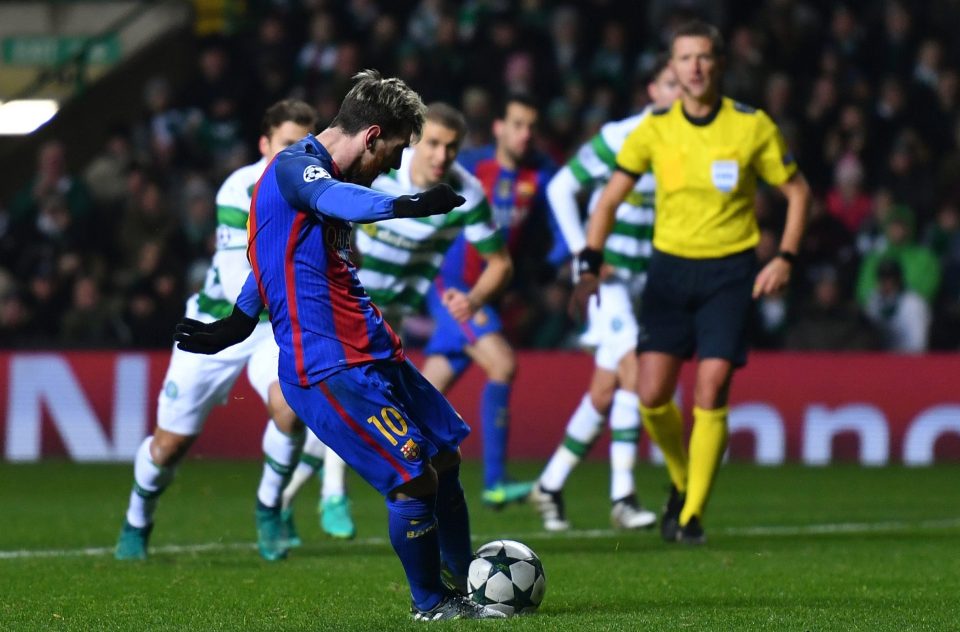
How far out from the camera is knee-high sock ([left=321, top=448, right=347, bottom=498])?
8586mm

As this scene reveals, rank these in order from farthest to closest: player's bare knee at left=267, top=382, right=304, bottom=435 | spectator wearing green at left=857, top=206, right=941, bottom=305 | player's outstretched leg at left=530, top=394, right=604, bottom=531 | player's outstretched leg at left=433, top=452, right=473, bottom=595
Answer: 1. spectator wearing green at left=857, top=206, right=941, bottom=305
2. player's outstretched leg at left=530, top=394, right=604, bottom=531
3. player's bare knee at left=267, top=382, right=304, bottom=435
4. player's outstretched leg at left=433, top=452, right=473, bottom=595

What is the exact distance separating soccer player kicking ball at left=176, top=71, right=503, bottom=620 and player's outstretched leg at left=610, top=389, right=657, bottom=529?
3416 mm

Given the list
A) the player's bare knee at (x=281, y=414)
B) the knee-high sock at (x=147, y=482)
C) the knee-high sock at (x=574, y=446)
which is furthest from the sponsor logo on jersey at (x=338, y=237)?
the knee-high sock at (x=574, y=446)

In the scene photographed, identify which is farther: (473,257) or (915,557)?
(473,257)

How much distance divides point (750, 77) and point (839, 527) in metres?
7.68

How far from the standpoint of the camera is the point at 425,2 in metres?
17.0

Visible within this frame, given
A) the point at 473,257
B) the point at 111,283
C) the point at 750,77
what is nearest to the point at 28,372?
the point at 111,283

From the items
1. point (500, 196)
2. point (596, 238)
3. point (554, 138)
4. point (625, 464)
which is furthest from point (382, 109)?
point (554, 138)

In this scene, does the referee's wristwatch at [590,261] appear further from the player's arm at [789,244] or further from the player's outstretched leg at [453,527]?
A: the player's outstretched leg at [453,527]

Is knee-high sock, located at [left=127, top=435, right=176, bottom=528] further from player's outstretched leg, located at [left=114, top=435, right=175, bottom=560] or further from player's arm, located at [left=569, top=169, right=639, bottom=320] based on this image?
player's arm, located at [left=569, top=169, right=639, bottom=320]

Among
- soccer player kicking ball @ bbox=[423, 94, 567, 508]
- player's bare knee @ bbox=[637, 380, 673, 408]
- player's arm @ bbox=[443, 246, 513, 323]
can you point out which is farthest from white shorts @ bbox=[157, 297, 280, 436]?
soccer player kicking ball @ bbox=[423, 94, 567, 508]

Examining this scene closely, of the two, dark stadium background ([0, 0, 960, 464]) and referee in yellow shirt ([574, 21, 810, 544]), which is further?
dark stadium background ([0, 0, 960, 464])

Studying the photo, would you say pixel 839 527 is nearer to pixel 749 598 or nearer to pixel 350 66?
pixel 749 598

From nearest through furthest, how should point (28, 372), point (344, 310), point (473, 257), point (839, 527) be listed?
point (344, 310) → point (839, 527) → point (473, 257) → point (28, 372)
